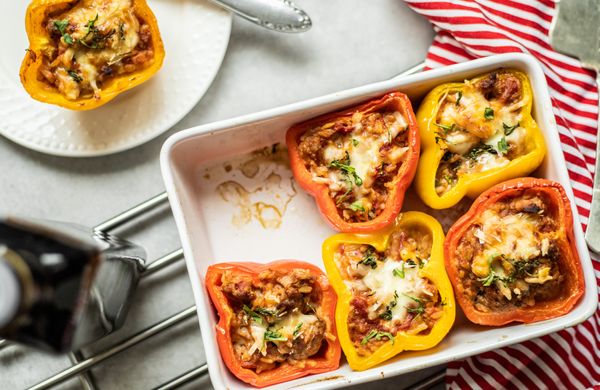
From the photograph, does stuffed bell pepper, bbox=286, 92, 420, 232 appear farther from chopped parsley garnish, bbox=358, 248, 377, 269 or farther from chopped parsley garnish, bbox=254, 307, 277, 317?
chopped parsley garnish, bbox=254, 307, 277, 317

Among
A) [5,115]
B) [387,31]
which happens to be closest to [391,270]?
[387,31]

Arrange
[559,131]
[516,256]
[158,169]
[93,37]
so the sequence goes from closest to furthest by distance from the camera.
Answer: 1. [516,256]
2. [93,37]
3. [559,131]
4. [158,169]

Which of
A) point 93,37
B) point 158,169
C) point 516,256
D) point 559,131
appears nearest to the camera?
point 516,256

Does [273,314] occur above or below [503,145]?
below

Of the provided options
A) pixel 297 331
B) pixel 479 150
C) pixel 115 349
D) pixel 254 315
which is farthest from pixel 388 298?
pixel 115 349

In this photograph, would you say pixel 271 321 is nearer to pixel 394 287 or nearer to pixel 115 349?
pixel 394 287
